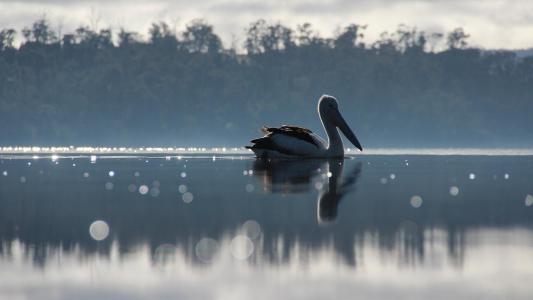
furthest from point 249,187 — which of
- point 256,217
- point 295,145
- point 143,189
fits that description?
point 295,145

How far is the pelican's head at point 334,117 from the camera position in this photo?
2816cm

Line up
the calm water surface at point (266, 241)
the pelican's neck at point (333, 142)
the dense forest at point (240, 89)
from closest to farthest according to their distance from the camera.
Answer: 1. the calm water surface at point (266, 241)
2. the pelican's neck at point (333, 142)
3. the dense forest at point (240, 89)

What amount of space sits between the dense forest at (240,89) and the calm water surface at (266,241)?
79865 millimetres

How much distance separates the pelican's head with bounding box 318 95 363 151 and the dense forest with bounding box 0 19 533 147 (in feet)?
216

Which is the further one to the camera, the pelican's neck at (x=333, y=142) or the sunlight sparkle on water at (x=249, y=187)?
the pelican's neck at (x=333, y=142)

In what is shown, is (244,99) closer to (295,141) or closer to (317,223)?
(295,141)

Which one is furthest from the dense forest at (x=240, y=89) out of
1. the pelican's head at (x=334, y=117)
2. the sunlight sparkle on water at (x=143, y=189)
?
the sunlight sparkle on water at (x=143, y=189)

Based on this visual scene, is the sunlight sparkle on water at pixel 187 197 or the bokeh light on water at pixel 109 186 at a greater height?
the bokeh light on water at pixel 109 186

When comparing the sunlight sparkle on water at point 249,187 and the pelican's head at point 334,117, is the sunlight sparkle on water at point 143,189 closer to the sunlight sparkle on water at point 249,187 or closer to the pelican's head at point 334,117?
the sunlight sparkle on water at point 249,187

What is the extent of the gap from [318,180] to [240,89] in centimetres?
8827

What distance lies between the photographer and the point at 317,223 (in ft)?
34.3

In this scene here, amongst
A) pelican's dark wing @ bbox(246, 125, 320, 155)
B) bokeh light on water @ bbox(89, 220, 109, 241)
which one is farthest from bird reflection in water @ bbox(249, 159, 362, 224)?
bokeh light on water @ bbox(89, 220, 109, 241)

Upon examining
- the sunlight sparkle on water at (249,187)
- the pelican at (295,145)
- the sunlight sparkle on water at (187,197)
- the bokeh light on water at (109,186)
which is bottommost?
the sunlight sparkle on water at (187,197)

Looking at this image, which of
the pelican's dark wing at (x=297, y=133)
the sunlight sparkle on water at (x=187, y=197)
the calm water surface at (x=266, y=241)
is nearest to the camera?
the calm water surface at (x=266, y=241)
